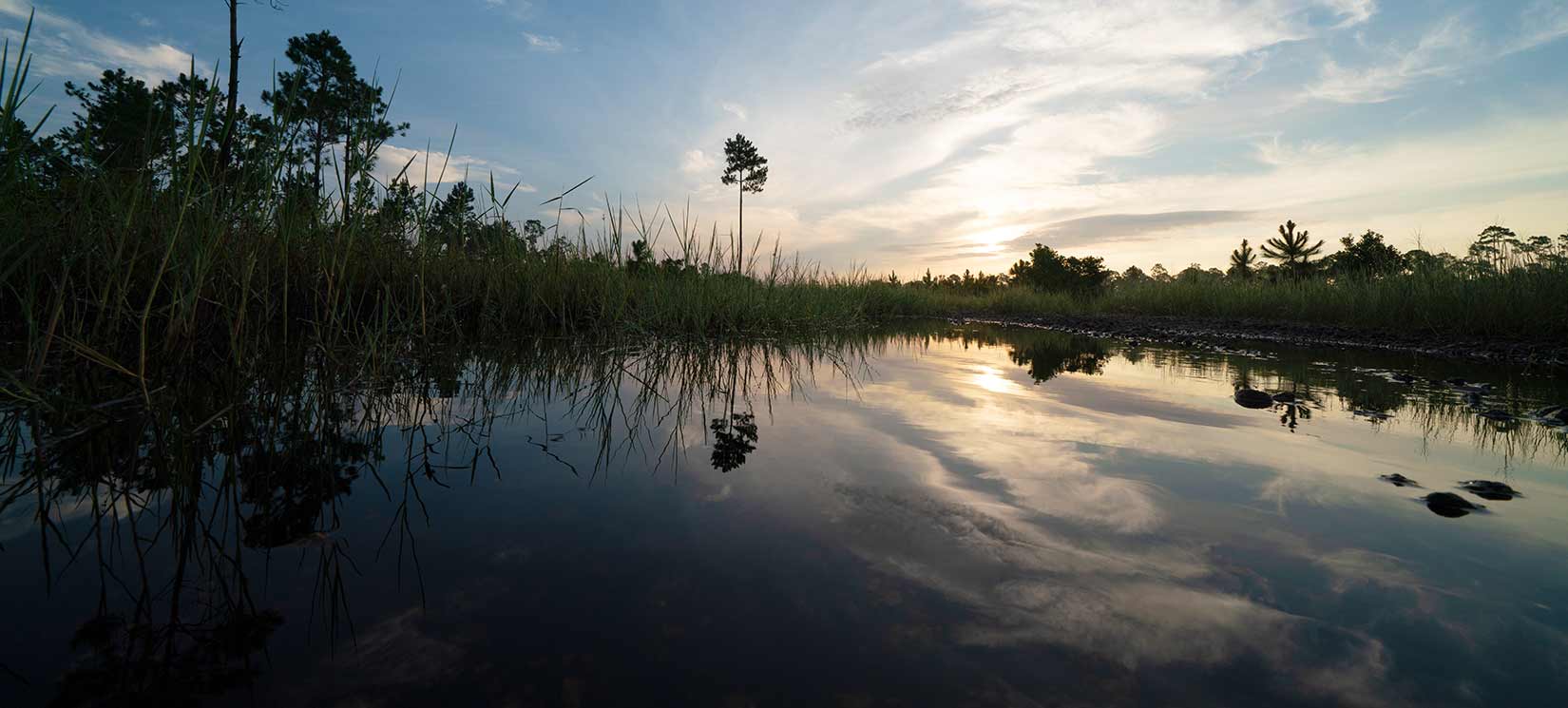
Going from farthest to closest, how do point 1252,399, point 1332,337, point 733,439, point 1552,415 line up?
point 1332,337 < point 1252,399 < point 1552,415 < point 733,439

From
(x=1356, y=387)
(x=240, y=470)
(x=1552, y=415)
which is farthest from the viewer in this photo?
(x=1356, y=387)

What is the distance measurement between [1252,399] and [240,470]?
4.23m

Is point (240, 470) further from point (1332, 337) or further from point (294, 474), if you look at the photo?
point (1332, 337)

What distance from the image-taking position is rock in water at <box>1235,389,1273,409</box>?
2952 millimetres

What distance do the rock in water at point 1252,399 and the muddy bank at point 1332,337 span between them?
461 centimetres

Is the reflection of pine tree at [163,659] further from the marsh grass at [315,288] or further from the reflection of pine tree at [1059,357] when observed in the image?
the reflection of pine tree at [1059,357]

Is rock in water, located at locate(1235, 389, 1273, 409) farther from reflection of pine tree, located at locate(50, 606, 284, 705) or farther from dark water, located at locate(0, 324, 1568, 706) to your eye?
reflection of pine tree, located at locate(50, 606, 284, 705)

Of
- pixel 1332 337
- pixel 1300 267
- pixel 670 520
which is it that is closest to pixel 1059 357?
pixel 670 520

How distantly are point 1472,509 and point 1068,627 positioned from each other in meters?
1.53

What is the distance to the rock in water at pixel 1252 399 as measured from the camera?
2.95m

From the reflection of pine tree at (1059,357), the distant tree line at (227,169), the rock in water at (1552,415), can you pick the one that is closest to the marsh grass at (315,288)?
the distant tree line at (227,169)

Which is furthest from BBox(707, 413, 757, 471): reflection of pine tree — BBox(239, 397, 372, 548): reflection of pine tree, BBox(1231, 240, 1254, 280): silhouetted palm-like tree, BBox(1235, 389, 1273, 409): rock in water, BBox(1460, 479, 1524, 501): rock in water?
BBox(1231, 240, 1254, 280): silhouetted palm-like tree

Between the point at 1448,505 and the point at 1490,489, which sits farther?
the point at 1490,489

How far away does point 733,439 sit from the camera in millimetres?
2027
